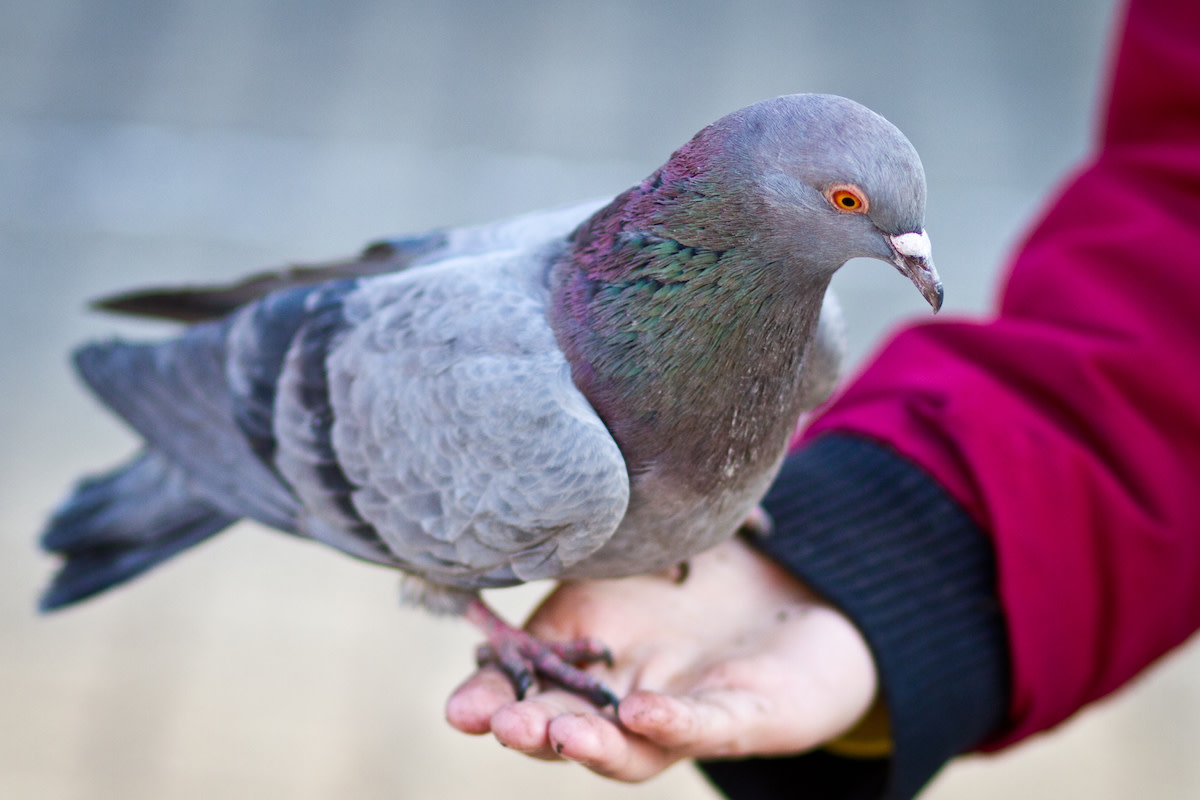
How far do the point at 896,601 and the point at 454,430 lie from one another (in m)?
0.90

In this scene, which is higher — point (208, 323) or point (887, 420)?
point (208, 323)

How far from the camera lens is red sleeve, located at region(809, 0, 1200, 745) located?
7.04 feet

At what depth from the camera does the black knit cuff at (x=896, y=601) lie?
82.4 inches

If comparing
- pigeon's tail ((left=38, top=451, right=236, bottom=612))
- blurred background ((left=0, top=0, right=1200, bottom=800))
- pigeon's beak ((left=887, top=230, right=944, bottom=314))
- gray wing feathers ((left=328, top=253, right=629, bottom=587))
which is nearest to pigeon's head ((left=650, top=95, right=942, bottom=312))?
pigeon's beak ((left=887, top=230, right=944, bottom=314))

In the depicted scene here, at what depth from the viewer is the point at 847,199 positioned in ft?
4.72

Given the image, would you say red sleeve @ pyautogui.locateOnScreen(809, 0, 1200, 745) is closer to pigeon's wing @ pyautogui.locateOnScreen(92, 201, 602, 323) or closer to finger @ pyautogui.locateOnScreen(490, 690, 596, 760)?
pigeon's wing @ pyautogui.locateOnScreen(92, 201, 602, 323)

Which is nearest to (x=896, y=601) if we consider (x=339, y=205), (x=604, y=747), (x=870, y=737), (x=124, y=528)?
(x=870, y=737)

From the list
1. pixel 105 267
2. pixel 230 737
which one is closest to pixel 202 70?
pixel 105 267

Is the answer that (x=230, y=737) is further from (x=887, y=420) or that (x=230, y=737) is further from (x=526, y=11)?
(x=526, y=11)

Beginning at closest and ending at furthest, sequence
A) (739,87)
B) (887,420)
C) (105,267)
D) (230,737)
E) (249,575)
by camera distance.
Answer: (887,420) → (230,737) → (249,575) → (105,267) → (739,87)

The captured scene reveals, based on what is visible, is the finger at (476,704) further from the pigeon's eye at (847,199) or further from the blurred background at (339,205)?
the blurred background at (339,205)

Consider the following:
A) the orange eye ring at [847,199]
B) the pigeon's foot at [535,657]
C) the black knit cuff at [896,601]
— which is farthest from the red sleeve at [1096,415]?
the orange eye ring at [847,199]

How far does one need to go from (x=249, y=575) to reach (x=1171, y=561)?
3078 millimetres

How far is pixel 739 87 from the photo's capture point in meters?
6.52
